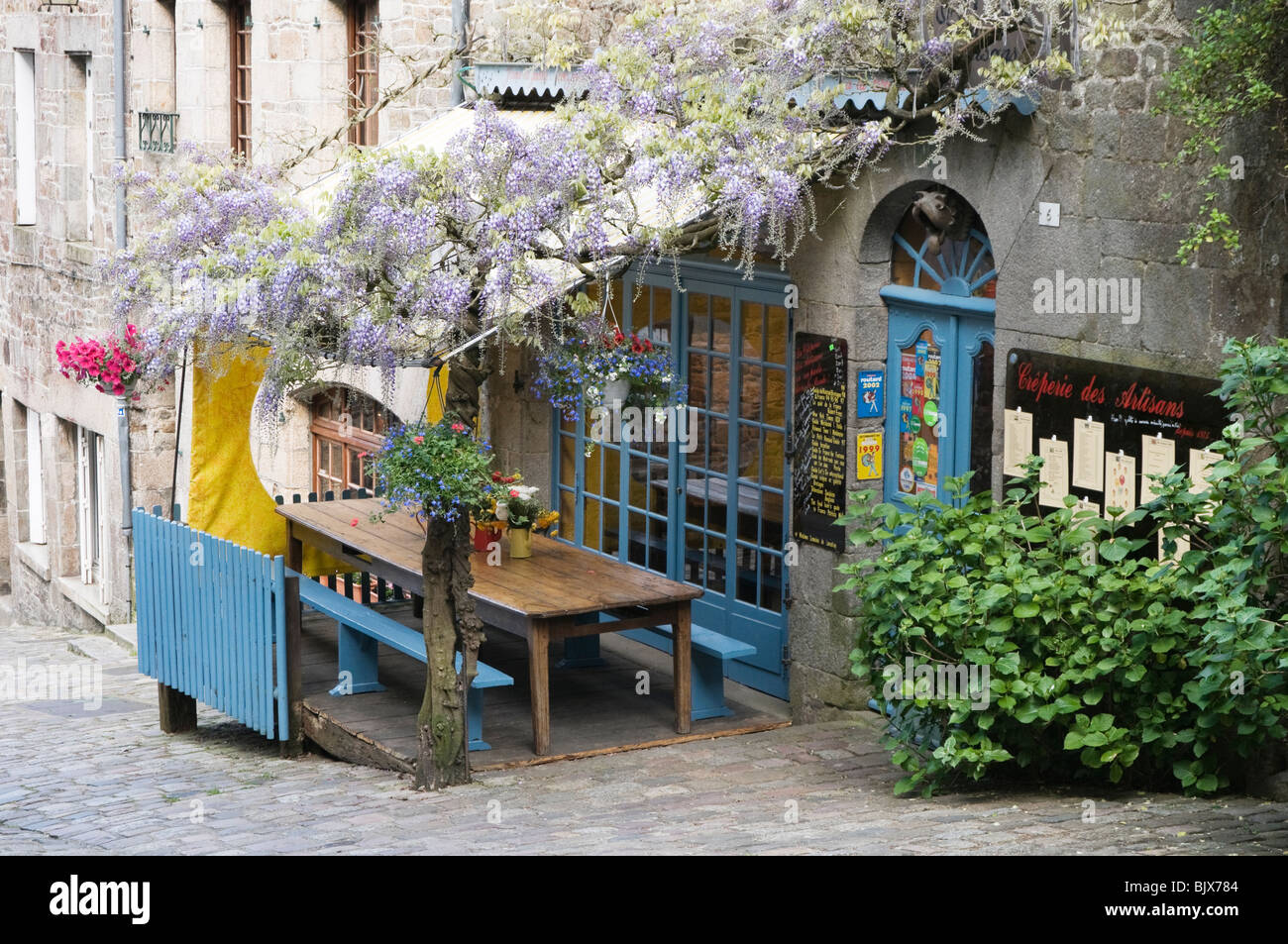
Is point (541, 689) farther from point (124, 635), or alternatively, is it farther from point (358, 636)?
point (124, 635)

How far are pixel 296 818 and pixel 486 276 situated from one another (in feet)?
8.19

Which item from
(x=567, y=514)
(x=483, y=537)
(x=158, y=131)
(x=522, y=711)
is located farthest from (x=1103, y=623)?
(x=158, y=131)

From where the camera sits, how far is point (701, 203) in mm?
7984

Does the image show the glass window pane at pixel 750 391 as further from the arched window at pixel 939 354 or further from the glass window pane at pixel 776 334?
the arched window at pixel 939 354

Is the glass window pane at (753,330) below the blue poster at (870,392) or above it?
above

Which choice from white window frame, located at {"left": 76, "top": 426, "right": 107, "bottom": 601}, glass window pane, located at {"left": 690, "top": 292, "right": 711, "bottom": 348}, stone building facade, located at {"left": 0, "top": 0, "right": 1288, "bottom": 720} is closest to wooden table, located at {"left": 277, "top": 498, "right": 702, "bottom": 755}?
stone building facade, located at {"left": 0, "top": 0, "right": 1288, "bottom": 720}

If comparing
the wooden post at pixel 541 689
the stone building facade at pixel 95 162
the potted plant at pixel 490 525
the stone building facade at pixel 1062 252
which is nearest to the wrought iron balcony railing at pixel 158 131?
the stone building facade at pixel 95 162

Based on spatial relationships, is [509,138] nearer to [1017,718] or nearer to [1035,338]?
[1035,338]

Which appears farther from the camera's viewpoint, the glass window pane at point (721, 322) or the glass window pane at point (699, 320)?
the glass window pane at point (699, 320)

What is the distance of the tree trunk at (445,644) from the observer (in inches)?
303

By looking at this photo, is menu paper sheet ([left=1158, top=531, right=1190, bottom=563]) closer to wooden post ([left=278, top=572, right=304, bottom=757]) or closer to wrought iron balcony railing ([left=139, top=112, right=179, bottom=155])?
wooden post ([left=278, top=572, right=304, bottom=757])

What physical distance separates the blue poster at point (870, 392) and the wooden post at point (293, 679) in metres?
3.03

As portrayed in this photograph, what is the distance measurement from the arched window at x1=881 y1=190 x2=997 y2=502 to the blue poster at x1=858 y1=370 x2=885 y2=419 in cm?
5

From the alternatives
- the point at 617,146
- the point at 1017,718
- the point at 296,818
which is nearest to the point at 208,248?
the point at 617,146
